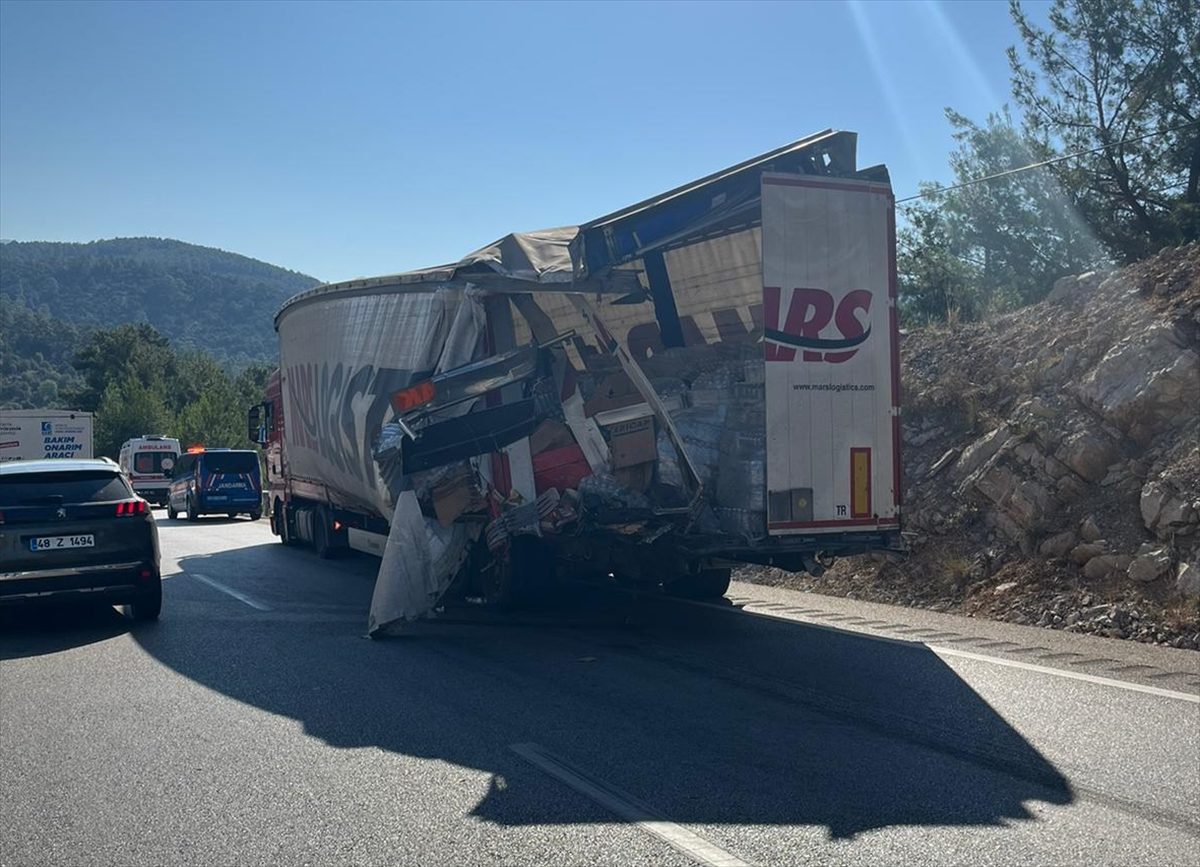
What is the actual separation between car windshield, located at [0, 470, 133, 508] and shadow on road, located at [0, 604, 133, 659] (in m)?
1.04

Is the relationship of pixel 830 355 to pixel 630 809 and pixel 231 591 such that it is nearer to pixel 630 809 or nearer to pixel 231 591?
pixel 630 809

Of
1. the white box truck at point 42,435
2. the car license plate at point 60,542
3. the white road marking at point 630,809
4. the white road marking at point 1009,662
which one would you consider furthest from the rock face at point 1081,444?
the white box truck at point 42,435

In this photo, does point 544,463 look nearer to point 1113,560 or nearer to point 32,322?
point 1113,560

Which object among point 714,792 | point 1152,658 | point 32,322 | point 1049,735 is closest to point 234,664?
point 714,792

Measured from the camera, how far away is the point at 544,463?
1015 cm

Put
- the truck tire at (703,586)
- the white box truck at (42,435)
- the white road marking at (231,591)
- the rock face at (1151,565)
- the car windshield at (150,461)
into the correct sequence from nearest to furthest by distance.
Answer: the rock face at (1151,565)
the truck tire at (703,586)
the white road marking at (231,591)
the white box truck at (42,435)
the car windshield at (150,461)

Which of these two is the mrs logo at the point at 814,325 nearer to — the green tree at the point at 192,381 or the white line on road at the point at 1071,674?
the white line on road at the point at 1071,674

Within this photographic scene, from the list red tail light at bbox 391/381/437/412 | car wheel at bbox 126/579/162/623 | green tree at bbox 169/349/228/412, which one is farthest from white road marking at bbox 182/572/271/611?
green tree at bbox 169/349/228/412

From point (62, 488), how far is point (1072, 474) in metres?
10.7

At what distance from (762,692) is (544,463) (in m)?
3.29

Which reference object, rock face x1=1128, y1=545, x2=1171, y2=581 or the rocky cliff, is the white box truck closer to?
the rocky cliff

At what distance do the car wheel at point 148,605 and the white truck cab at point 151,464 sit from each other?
104 ft

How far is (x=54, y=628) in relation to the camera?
37.1 feet

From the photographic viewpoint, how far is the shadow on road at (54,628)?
1023cm
